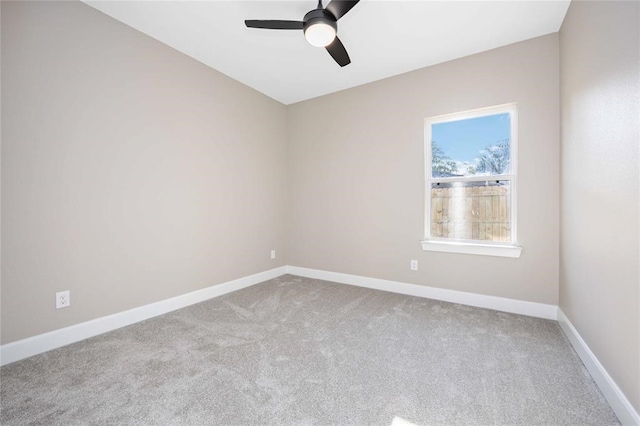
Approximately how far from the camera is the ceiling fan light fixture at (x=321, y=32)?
191 cm

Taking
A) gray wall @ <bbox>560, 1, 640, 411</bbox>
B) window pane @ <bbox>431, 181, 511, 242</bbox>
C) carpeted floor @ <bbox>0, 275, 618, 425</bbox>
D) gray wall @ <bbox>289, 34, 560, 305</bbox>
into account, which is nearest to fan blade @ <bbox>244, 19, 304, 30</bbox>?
gray wall @ <bbox>289, 34, 560, 305</bbox>

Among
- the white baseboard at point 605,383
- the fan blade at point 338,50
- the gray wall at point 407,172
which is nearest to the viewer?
the white baseboard at point 605,383

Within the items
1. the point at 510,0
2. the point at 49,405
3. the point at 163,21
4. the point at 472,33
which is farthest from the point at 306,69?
the point at 49,405

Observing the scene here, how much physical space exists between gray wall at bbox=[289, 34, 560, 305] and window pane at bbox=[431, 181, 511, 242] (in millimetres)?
146

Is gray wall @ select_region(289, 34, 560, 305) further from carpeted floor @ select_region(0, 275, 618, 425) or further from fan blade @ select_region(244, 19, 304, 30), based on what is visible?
fan blade @ select_region(244, 19, 304, 30)

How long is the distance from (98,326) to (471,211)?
12.3 ft

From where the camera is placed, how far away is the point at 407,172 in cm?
324

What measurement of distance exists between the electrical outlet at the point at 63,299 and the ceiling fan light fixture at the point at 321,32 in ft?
8.97

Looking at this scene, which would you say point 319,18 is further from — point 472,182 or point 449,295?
point 449,295

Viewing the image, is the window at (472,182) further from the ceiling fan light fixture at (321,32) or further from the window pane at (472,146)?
the ceiling fan light fixture at (321,32)

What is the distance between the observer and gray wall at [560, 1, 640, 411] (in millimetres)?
1256

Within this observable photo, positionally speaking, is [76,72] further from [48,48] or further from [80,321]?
[80,321]

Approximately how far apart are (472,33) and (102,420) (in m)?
3.91

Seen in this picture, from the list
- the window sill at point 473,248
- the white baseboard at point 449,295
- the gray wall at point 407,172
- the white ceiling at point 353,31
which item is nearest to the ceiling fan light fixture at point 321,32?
the white ceiling at point 353,31
